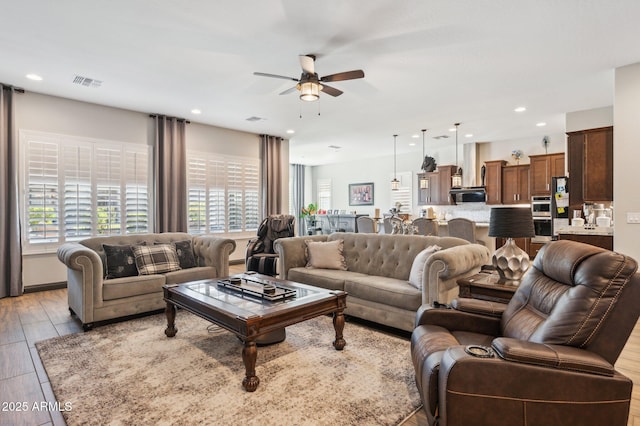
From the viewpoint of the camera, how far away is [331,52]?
143 inches

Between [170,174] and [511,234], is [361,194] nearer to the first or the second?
[170,174]

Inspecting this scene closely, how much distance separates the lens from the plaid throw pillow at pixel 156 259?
384 cm

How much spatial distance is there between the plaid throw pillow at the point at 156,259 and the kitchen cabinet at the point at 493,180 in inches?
283

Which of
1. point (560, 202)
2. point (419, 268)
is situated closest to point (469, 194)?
point (560, 202)

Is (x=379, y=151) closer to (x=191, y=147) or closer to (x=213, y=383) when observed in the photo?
(x=191, y=147)

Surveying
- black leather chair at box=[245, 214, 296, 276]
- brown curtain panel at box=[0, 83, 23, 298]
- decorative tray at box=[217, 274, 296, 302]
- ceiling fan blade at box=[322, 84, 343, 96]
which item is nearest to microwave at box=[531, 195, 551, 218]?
black leather chair at box=[245, 214, 296, 276]

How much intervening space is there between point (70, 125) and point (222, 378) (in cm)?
489

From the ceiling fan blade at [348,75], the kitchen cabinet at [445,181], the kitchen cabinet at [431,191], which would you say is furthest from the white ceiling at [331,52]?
the kitchen cabinet at [431,191]

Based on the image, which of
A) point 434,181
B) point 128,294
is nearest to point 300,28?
point 128,294

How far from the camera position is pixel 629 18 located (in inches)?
116

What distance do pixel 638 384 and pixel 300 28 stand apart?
379cm

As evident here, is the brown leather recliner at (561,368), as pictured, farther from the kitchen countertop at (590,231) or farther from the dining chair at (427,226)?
the dining chair at (427,226)

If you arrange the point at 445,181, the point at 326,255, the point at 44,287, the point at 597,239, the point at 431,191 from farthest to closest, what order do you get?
the point at 431,191
the point at 445,181
the point at 44,287
the point at 597,239
the point at 326,255

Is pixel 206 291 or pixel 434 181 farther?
pixel 434 181
